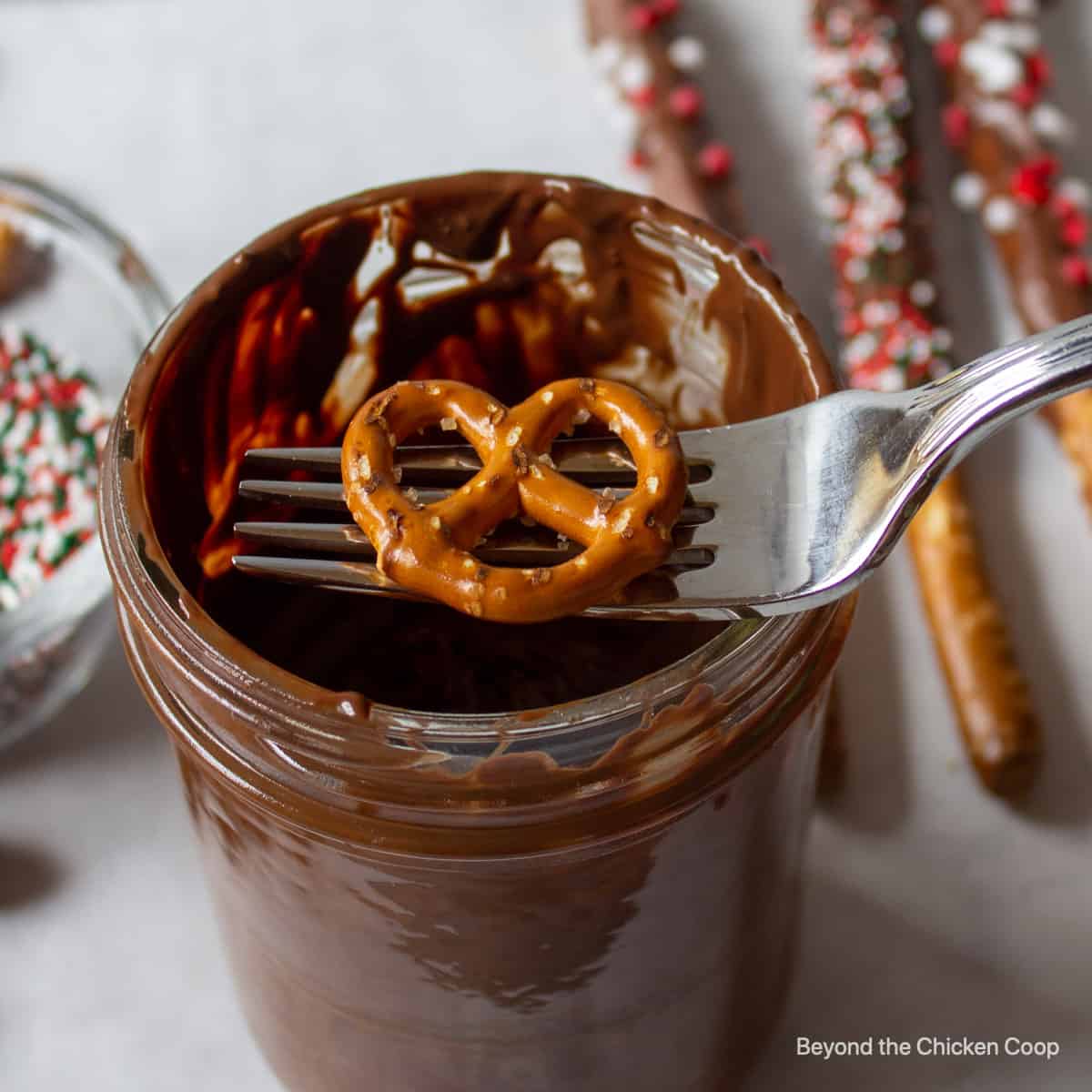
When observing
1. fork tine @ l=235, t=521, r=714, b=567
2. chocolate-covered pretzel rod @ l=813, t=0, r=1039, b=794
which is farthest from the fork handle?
chocolate-covered pretzel rod @ l=813, t=0, r=1039, b=794

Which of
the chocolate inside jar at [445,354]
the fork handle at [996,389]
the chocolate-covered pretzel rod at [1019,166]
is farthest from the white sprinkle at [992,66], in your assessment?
the fork handle at [996,389]

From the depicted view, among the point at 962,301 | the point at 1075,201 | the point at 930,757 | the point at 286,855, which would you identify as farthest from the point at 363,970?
the point at 1075,201

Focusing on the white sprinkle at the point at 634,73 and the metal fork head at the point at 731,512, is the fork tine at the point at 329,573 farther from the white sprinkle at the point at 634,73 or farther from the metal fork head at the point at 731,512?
the white sprinkle at the point at 634,73

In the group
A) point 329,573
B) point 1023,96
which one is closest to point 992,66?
point 1023,96

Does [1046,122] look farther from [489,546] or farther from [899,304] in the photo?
[489,546]

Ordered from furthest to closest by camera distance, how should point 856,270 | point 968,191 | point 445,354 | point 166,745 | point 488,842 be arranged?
point 968,191
point 856,270
point 166,745
point 445,354
point 488,842

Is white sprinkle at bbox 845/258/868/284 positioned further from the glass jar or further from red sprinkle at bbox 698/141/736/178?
the glass jar

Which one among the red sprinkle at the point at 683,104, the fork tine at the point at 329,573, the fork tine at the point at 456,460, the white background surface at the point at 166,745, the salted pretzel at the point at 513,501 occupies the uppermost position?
the salted pretzel at the point at 513,501
